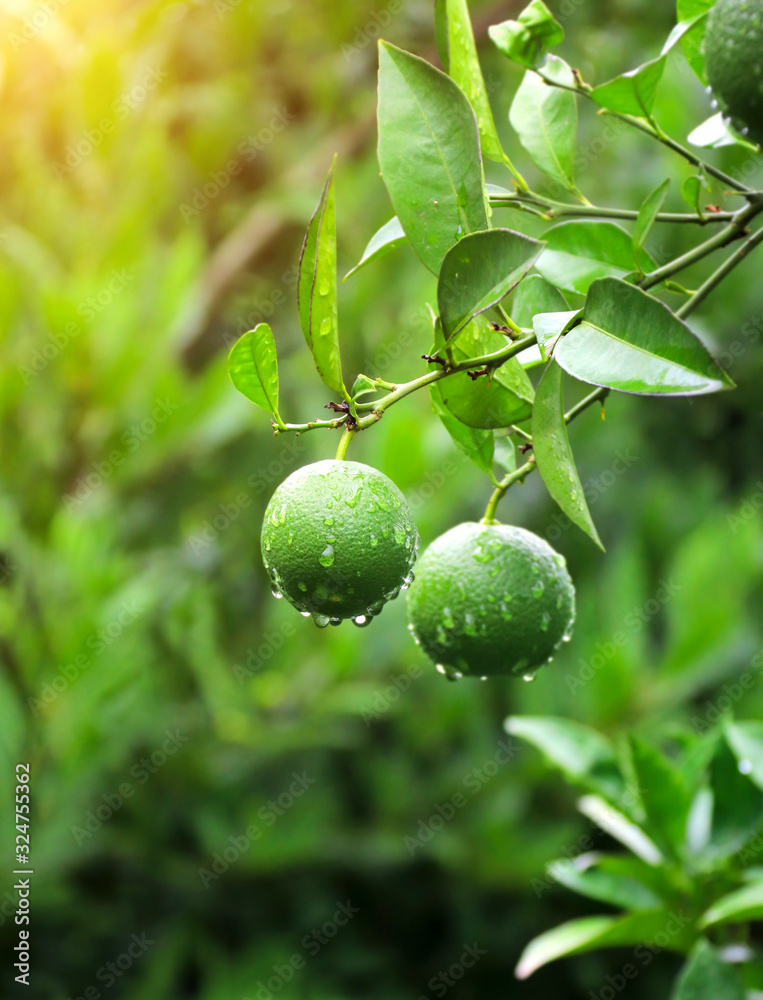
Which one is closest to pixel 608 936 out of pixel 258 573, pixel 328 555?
pixel 328 555

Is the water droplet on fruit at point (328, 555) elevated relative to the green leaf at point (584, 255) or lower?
lower

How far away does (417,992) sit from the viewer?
183cm

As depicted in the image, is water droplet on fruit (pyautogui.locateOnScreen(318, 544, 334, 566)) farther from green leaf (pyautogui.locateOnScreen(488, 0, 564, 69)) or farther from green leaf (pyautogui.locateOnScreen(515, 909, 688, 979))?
green leaf (pyautogui.locateOnScreen(515, 909, 688, 979))

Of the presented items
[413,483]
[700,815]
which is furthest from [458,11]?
[413,483]

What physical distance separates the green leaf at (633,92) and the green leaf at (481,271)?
8.0 inches

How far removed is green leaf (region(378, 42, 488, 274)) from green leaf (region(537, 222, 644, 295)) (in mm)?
162

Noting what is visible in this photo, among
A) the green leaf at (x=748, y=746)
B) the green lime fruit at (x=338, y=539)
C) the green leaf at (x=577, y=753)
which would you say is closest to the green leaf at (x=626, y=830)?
the green leaf at (x=577, y=753)

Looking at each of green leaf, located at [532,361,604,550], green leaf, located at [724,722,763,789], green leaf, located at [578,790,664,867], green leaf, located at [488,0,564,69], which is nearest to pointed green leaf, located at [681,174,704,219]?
green leaf, located at [488,0,564,69]

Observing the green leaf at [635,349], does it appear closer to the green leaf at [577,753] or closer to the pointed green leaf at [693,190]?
the pointed green leaf at [693,190]

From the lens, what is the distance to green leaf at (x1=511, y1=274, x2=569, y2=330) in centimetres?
56

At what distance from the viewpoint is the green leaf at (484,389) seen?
1.63ft

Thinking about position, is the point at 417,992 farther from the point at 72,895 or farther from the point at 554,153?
the point at 554,153

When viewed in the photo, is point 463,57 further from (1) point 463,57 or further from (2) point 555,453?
(2) point 555,453

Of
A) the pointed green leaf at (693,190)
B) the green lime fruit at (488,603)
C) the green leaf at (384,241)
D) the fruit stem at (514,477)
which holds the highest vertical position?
the green leaf at (384,241)
